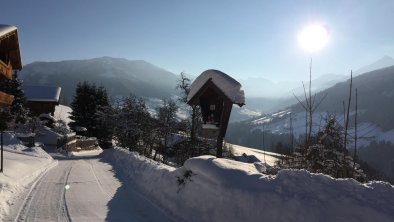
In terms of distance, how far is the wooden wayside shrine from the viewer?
13977 millimetres

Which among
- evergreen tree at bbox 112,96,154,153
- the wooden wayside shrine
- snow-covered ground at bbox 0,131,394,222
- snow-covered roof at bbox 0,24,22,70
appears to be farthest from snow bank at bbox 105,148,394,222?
evergreen tree at bbox 112,96,154,153

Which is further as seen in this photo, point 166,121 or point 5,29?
point 166,121

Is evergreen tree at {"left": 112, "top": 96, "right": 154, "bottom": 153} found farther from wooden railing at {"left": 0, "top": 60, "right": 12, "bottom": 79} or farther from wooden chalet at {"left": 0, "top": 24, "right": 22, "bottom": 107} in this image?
wooden railing at {"left": 0, "top": 60, "right": 12, "bottom": 79}

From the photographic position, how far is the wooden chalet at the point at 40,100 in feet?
209

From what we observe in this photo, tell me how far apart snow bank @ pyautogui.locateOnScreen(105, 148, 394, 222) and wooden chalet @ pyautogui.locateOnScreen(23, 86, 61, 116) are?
57.0 metres

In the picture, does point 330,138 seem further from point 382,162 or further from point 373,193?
point 382,162

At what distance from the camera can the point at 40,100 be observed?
63688 mm

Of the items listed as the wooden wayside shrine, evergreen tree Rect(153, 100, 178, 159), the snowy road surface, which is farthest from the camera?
evergreen tree Rect(153, 100, 178, 159)

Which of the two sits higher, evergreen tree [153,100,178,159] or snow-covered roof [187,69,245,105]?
snow-covered roof [187,69,245,105]

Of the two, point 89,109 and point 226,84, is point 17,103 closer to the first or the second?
point 89,109

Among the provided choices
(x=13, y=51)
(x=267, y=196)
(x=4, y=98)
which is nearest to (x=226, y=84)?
(x=267, y=196)

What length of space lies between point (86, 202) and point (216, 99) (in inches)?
240

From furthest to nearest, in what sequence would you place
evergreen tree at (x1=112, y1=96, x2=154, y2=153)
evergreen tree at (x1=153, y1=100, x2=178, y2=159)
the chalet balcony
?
evergreen tree at (x1=153, y1=100, x2=178, y2=159)
evergreen tree at (x1=112, y1=96, x2=154, y2=153)
the chalet balcony

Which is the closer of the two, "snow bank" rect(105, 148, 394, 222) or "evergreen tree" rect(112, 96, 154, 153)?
"snow bank" rect(105, 148, 394, 222)
